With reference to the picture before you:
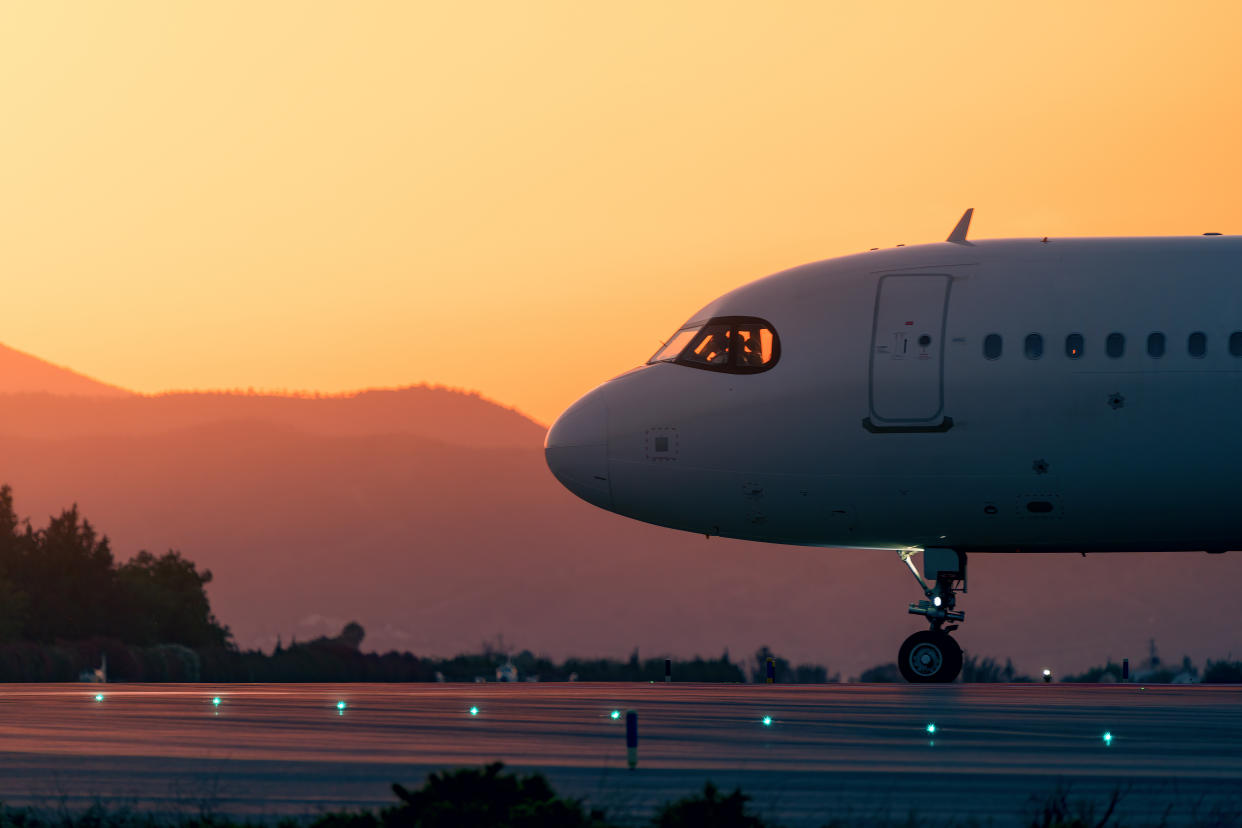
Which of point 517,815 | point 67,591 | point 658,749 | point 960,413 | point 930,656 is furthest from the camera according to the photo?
point 67,591

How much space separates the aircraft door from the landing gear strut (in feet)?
9.73

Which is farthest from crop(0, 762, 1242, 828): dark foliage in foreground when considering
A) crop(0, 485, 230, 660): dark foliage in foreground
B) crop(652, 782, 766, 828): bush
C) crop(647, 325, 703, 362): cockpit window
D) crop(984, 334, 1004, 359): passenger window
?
crop(0, 485, 230, 660): dark foliage in foreground

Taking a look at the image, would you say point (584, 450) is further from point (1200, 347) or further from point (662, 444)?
point (1200, 347)

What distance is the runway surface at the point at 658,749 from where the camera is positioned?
15586 mm

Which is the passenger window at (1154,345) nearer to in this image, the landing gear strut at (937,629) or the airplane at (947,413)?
the airplane at (947,413)

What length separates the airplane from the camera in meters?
32.5

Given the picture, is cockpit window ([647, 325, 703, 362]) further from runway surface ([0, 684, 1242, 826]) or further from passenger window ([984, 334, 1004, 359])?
runway surface ([0, 684, 1242, 826])

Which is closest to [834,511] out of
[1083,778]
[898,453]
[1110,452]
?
[898,453]

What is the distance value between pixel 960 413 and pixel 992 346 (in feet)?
4.41

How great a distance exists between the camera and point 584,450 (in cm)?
3506

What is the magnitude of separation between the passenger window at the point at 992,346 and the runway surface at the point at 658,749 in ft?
20.1

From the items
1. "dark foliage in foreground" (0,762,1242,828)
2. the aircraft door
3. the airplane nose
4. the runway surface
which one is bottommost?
"dark foliage in foreground" (0,762,1242,828)

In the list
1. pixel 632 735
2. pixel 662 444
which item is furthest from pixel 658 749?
pixel 662 444

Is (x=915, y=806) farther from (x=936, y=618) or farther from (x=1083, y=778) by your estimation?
(x=936, y=618)
